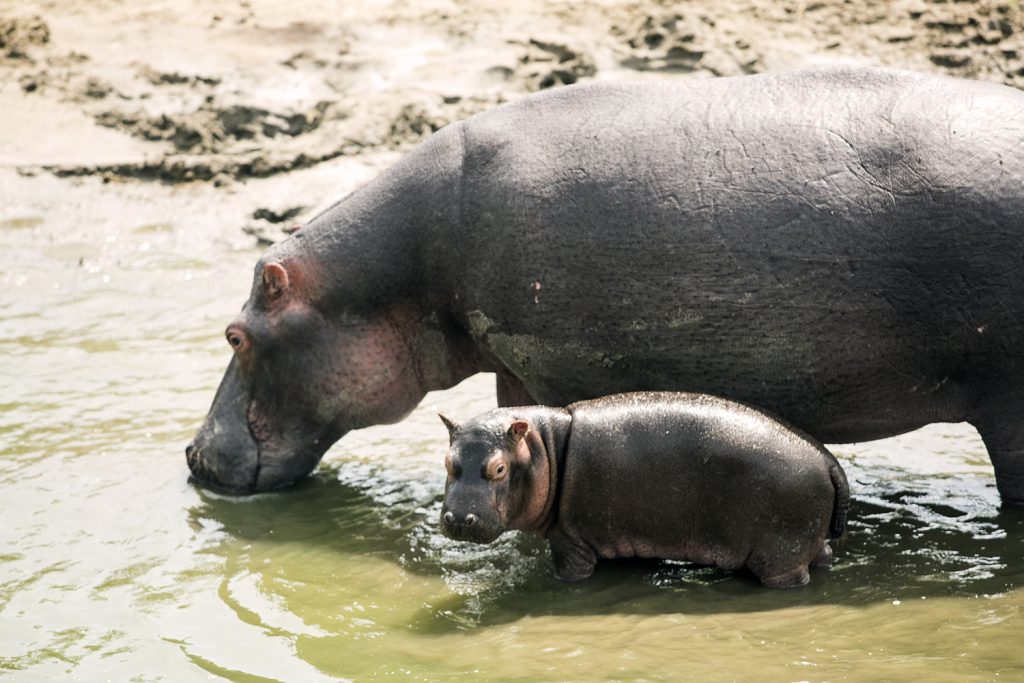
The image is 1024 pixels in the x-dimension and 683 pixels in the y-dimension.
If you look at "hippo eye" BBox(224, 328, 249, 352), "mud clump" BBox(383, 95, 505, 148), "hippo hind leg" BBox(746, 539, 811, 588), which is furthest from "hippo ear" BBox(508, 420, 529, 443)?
"mud clump" BBox(383, 95, 505, 148)

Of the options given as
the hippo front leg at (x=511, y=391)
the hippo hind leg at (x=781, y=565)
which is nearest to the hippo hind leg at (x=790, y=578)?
the hippo hind leg at (x=781, y=565)

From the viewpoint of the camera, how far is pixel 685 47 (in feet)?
35.6

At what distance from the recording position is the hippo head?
5.96 m

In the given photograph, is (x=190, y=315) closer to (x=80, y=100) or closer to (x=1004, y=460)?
(x=80, y=100)

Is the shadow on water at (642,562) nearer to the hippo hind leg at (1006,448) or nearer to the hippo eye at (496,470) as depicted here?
the hippo hind leg at (1006,448)

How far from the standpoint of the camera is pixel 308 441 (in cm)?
620

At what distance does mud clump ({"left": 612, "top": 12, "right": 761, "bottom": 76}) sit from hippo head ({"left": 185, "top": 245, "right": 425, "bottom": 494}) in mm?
5220

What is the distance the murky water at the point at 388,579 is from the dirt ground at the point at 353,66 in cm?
332

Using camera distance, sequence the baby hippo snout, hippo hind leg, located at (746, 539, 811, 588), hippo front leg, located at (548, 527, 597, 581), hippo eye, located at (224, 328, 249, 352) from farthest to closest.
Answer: hippo eye, located at (224, 328, 249, 352)
hippo front leg, located at (548, 527, 597, 581)
hippo hind leg, located at (746, 539, 811, 588)
the baby hippo snout

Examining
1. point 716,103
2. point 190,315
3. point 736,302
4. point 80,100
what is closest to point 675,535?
point 736,302

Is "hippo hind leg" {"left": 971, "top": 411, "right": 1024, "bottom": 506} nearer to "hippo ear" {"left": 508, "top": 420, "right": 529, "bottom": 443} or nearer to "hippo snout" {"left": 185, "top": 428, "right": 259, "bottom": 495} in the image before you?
"hippo ear" {"left": 508, "top": 420, "right": 529, "bottom": 443}

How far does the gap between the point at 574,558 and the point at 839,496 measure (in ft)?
2.96

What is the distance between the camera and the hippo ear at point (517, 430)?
15.5 feet

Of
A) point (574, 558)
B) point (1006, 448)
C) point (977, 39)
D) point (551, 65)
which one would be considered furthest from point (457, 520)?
point (977, 39)
